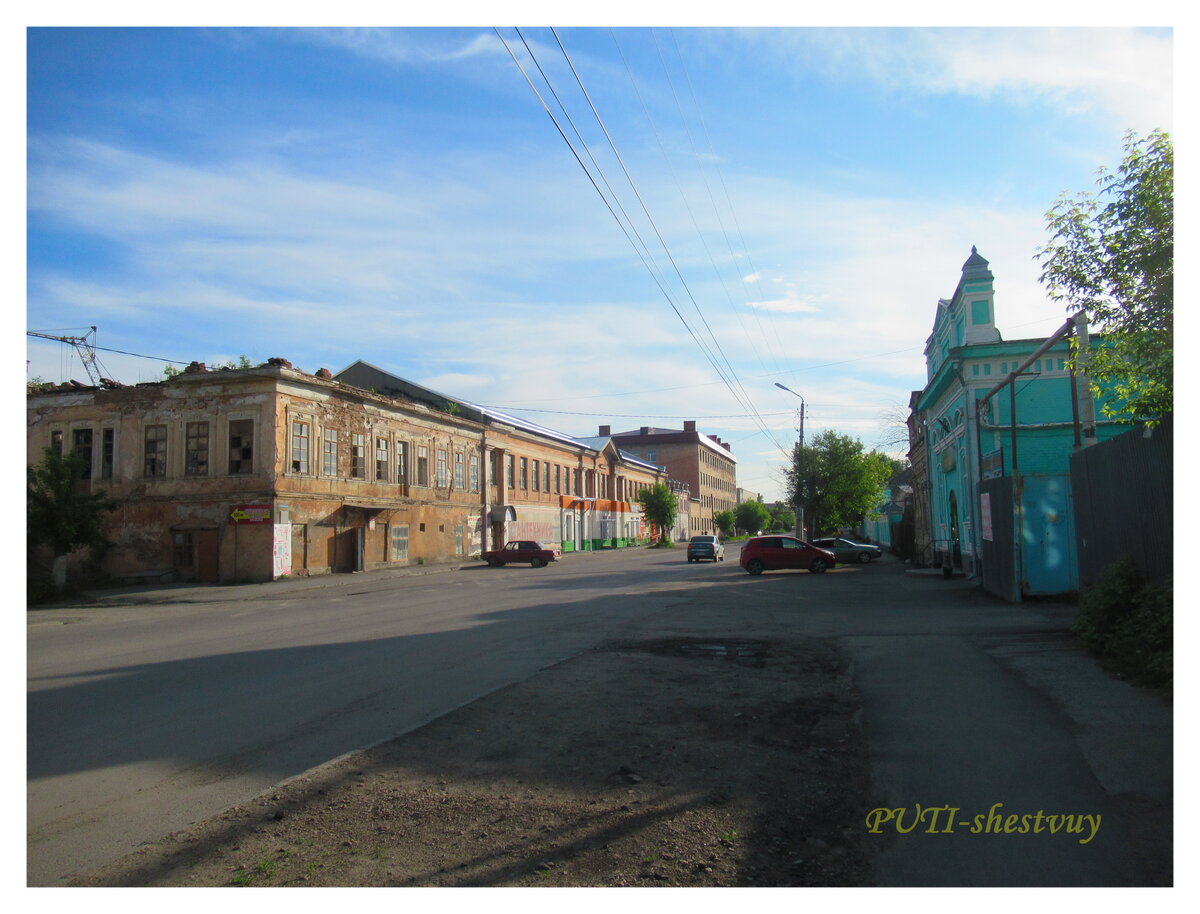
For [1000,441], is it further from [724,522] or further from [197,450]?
[724,522]

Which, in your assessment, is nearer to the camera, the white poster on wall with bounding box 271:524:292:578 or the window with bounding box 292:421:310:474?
the white poster on wall with bounding box 271:524:292:578

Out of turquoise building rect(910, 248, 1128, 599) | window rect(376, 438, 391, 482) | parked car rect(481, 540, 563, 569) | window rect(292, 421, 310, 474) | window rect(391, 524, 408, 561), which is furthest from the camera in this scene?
parked car rect(481, 540, 563, 569)

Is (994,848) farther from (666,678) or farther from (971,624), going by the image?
(971,624)

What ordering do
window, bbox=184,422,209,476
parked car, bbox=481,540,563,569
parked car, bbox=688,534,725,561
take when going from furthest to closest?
parked car, bbox=688,534,725,561 → parked car, bbox=481,540,563,569 → window, bbox=184,422,209,476

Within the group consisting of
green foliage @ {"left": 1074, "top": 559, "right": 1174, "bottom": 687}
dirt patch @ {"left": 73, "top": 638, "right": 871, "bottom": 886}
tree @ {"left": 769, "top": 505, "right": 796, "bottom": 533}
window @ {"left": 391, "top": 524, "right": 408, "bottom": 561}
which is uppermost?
green foliage @ {"left": 1074, "top": 559, "right": 1174, "bottom": 687}

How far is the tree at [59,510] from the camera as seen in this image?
24047mm

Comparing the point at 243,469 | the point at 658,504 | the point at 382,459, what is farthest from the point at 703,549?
the point at 658,504

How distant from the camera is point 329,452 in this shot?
33844 mm

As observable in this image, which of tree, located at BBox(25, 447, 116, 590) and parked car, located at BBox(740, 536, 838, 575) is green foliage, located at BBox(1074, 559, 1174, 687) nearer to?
parked car, located at BBox(740, 536, 838, 575)

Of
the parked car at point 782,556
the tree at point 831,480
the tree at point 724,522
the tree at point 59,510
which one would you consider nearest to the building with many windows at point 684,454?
the tree at point 724,522

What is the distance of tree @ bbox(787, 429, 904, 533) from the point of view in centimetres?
4447

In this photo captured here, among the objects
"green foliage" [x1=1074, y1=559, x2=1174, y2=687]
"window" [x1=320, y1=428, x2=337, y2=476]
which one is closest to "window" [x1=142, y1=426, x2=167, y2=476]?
"window" [x1=320, y1=428, x2=337, y2=476]

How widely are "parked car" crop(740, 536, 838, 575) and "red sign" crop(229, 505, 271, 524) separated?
1753 cm

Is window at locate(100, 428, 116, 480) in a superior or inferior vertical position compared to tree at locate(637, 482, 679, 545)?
superior
